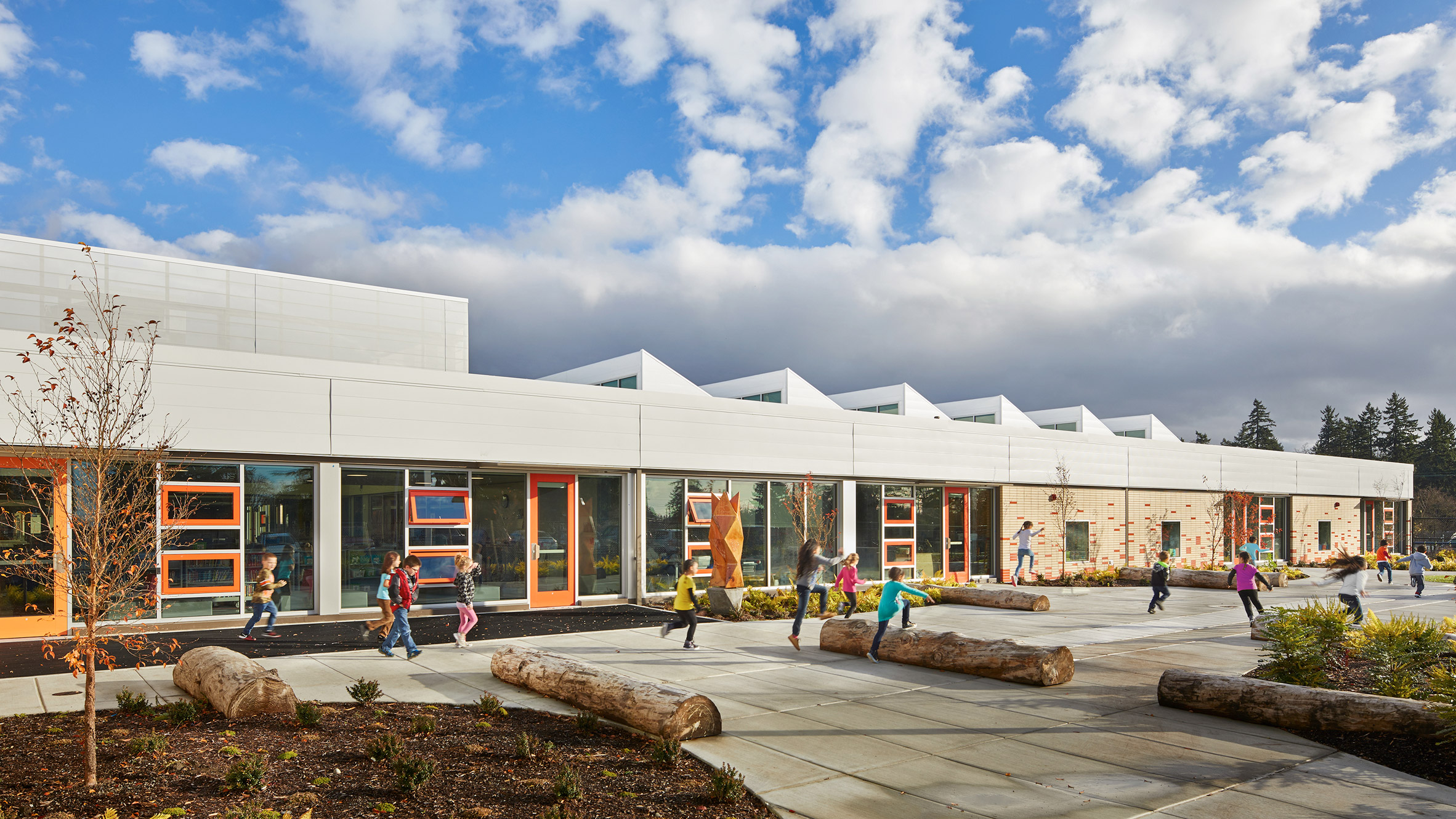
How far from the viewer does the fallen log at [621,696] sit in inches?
321

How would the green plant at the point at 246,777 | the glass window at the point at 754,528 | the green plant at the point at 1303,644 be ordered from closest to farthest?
the green plant at the point at 246,777
the green plant at the point at 1303,644
the glass window at the point at 754,528

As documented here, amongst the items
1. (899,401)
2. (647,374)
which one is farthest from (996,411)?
(647,374)

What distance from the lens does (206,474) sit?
49.8ft

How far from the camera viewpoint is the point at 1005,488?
27672mm

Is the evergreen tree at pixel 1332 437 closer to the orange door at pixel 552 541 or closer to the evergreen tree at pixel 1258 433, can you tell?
the evergreen tree at pixel 1258 433

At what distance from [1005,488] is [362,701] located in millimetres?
22329

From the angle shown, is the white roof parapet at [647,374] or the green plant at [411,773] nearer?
the green plant at [411,773]

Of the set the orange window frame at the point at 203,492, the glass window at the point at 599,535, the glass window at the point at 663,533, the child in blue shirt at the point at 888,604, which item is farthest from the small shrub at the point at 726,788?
the glass window at the point at 663,533

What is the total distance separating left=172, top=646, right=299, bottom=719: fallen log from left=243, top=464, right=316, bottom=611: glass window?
6.45 metres

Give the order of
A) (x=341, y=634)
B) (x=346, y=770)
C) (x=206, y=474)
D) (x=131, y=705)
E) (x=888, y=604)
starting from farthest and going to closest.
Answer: (x=206, y=474)
(x=341, y=634)
(x=888, y=604)
(x=131, y=705)
(x=346, y=770)

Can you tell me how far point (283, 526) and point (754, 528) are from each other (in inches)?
417

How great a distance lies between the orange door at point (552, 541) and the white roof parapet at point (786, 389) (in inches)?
315

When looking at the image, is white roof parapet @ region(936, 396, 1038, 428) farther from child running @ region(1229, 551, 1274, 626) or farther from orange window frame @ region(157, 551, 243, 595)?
orange window frame @ region(157, 551, 243, 595)

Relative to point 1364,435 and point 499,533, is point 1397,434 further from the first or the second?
point 499,533
